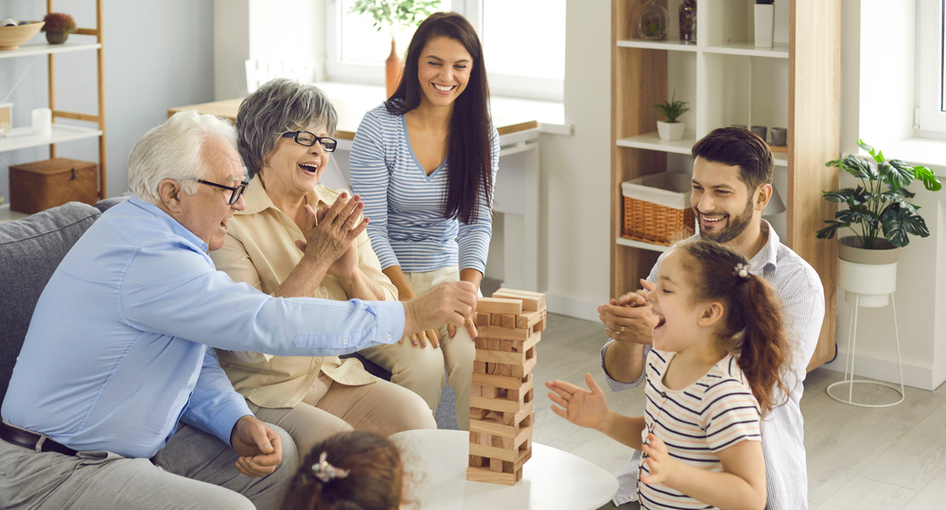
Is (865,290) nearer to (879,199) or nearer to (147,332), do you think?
(879,199)

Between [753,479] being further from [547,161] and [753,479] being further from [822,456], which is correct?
[547,161]

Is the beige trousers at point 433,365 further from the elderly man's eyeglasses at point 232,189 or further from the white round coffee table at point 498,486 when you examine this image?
the elderly man's eyeglasses at point 232,189

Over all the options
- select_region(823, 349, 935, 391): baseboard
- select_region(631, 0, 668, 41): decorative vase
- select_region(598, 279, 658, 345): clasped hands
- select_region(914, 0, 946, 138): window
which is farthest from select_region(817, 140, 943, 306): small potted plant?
select_region(598, 279, 658, 345): clasped hands

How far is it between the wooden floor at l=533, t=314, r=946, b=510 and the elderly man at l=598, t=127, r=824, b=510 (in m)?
0.92

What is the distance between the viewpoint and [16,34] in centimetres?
386

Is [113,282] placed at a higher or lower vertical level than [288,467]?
higher

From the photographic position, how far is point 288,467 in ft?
5.85

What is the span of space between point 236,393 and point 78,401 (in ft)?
1.07

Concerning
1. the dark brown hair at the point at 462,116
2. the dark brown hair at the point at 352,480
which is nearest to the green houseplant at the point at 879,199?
the dark brown hair at the point at 462,116

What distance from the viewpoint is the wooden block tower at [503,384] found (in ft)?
4.95

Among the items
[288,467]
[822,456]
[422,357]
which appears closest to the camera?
[288,467]

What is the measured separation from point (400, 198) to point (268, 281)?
63 centimetres

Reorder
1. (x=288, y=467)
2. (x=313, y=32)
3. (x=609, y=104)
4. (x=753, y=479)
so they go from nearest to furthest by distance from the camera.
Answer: (x=753, y=479) < (x=288, y=467) < (x=609, y=104) < (x=313, y=32)

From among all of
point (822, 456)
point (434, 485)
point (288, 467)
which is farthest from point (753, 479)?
point (822, 456)
